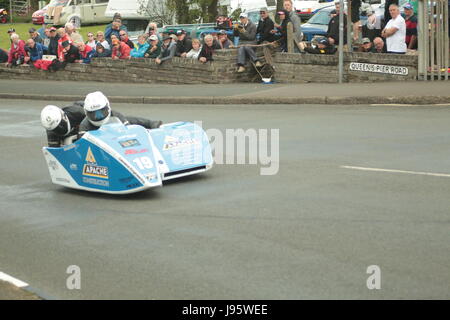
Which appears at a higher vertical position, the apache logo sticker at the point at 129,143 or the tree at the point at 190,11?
the tree at the point at 190,11

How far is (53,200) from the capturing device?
35.5 ft

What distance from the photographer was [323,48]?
22.0m

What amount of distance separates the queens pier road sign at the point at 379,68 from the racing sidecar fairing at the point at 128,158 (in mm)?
9667

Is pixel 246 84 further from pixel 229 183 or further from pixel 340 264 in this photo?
pixel 340 264

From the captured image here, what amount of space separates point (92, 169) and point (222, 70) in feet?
42.8

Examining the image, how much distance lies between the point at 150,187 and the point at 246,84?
42.9ft

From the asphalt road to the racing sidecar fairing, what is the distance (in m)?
0.20

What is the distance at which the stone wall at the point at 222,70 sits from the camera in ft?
68.3

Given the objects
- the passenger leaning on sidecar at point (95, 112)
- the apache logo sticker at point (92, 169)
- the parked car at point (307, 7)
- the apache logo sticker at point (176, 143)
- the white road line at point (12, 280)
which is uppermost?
the parked car at point (307, 7)

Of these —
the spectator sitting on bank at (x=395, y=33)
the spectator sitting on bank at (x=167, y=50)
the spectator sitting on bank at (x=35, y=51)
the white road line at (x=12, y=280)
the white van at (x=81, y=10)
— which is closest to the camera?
the white road line at (x=12, y=280)

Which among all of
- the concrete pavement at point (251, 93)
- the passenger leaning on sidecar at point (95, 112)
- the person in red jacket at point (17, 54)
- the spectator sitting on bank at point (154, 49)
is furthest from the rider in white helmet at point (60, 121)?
the person in red jacket at point (17, 54)

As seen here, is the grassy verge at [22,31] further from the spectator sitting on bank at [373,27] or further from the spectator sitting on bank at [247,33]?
the spectator sitting on bank at [373,27]

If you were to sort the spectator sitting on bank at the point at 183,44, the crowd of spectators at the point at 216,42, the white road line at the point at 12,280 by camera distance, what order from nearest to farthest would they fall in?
the white road line at the point at 12,280, the crowd of spectators at the point at 216,42, the spectator sitting on bank at the point at 183,44
